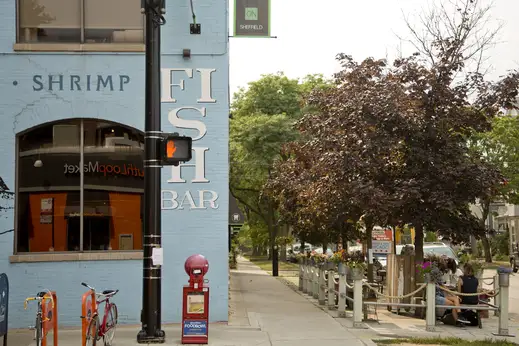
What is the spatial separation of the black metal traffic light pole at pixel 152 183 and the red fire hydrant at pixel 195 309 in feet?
1.33

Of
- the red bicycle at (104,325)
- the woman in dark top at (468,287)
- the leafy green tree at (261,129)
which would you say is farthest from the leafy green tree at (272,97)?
the red bicycle at (104,325)

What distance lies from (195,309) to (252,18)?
5919mm

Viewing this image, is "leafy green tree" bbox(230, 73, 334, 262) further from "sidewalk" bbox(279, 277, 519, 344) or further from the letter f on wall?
the letter f on wall

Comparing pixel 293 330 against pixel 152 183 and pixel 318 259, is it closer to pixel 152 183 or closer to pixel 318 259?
pixel 152 183

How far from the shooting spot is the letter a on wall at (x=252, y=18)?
47.4 feet

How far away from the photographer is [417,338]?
42.0ft

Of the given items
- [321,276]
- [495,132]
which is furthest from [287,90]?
[321,276]

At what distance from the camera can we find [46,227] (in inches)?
547

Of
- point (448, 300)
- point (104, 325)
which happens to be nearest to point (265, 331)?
point (104, 325)

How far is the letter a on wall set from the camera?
47.4ft

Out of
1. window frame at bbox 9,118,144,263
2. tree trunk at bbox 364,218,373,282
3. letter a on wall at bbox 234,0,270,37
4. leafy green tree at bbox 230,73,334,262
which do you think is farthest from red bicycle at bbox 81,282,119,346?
leafy green tree at bbox 230,73,334,262

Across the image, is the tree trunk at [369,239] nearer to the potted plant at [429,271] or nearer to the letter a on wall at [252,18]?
the potted plant at [429,271]

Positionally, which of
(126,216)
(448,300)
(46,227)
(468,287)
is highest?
(126,216)

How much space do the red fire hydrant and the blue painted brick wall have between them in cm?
225
